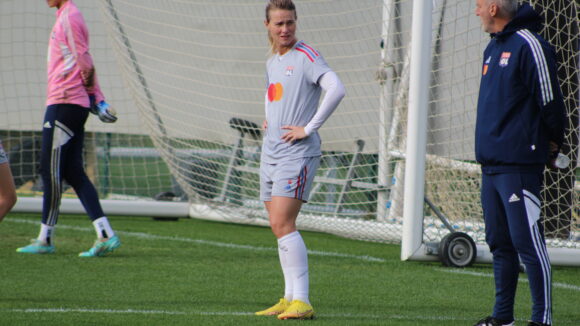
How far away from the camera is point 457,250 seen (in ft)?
22.5

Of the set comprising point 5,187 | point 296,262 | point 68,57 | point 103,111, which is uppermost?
point 68,57

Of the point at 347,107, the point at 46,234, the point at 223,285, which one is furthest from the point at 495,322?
the point at 347,107

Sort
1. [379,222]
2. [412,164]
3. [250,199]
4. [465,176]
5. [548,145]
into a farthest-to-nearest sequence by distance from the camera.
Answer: [250,199]
[379,222]
[465,176]
[412,164]
[548,145]

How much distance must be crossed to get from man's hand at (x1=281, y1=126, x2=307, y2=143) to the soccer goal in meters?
2.37

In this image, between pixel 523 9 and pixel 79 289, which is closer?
pixel 523 9

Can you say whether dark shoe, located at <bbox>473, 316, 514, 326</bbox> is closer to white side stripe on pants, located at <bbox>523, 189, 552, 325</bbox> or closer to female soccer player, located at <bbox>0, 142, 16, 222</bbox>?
white side stripe on pants, located at <bbox>523, 189, 552, 325</bbox>

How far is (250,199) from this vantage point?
31.7 feet

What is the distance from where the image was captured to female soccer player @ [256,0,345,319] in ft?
15.0

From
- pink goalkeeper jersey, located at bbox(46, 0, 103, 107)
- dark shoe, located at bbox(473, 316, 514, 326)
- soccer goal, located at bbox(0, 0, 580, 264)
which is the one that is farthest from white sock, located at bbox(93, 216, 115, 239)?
dark shoe, located at bbox(473, 316, 514, 326)

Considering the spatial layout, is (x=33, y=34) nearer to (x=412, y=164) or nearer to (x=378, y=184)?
(x=378, y=184)

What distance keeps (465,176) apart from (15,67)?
6.51 meters

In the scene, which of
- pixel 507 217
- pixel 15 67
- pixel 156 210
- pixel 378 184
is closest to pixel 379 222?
pixel 378 184

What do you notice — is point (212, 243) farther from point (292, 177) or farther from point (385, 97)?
point (292, 177)

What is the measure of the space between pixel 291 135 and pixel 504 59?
115 centimetres
